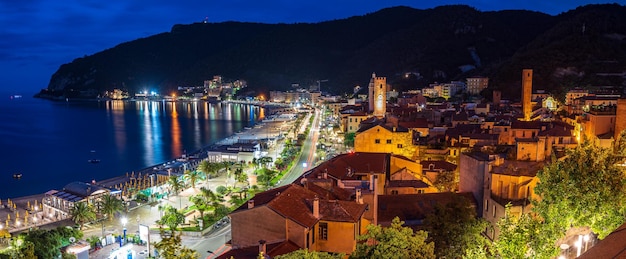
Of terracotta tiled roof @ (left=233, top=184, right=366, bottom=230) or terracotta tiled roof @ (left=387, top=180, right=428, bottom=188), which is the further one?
terracotta tiled roof @ (left=387, top=180, right=428, bottom=188)

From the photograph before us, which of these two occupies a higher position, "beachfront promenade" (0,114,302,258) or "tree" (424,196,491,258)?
"tree" (424,196,491,258)

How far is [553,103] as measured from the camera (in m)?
52.9

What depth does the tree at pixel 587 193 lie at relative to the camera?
13.0m

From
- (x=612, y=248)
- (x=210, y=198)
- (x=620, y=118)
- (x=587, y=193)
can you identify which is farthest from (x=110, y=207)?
(x=620, y=118)

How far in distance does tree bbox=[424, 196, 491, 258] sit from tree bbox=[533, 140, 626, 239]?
7.47 ft

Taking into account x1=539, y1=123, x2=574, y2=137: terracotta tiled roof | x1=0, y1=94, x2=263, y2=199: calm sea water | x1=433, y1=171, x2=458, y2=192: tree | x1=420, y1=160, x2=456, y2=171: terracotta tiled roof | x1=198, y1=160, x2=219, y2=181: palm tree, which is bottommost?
x1=0, y1=94, x2=263, y2=199: calm sea water

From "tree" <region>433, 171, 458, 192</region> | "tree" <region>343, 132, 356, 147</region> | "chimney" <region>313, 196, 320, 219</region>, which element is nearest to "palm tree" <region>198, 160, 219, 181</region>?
"tree" <region>343, 132, 356, 147</region>

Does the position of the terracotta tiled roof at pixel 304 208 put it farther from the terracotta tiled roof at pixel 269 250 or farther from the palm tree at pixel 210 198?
the palm tree at pixel 210 198

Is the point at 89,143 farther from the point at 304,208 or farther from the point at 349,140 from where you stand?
the point at 304,208

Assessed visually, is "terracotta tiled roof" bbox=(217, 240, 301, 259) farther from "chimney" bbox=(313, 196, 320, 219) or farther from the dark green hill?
the dark green hill

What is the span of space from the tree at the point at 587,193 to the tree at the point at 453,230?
2.28 metres

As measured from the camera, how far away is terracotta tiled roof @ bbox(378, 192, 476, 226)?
19.8m

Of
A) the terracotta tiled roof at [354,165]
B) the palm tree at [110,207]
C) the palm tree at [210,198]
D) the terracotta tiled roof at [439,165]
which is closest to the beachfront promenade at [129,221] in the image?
the palm tree at [110,207]

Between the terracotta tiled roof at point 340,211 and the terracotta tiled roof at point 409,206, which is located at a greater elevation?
the terracotta tiled roof at point 340,211
